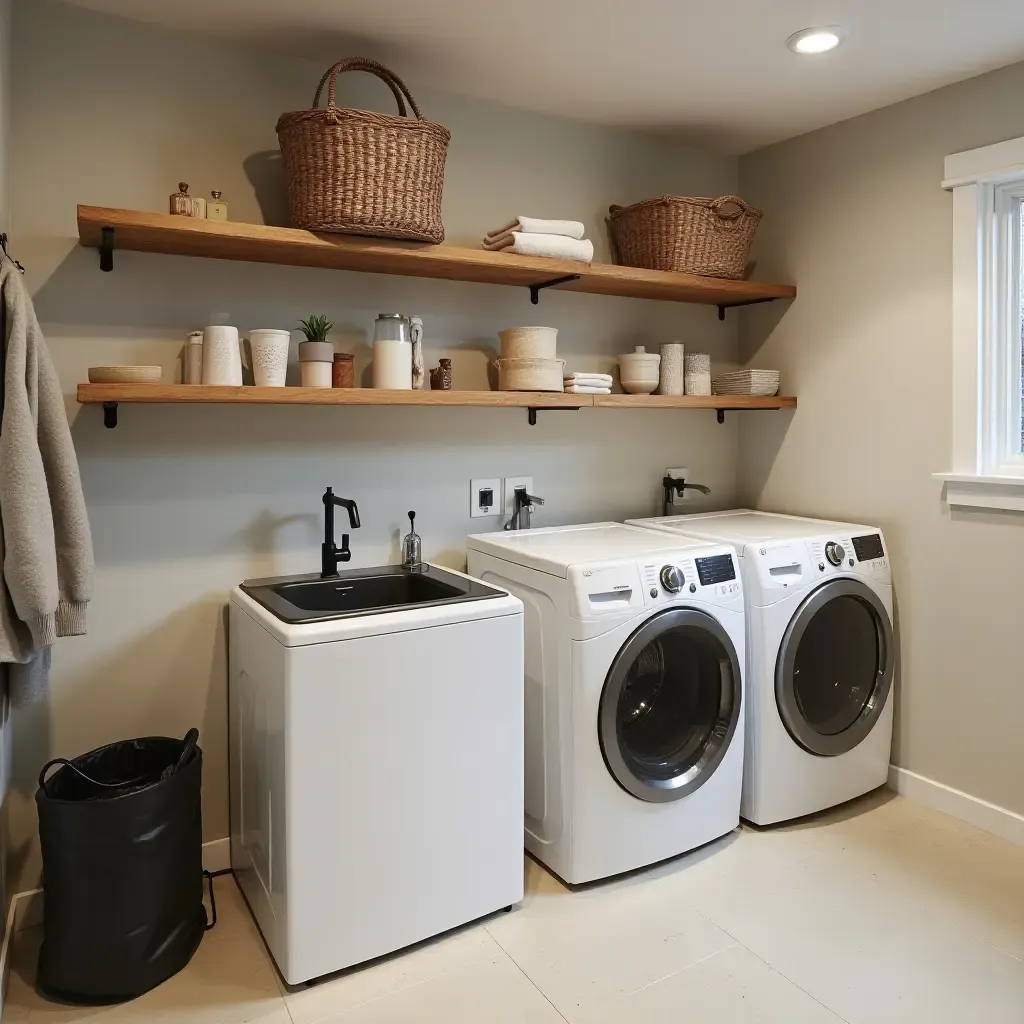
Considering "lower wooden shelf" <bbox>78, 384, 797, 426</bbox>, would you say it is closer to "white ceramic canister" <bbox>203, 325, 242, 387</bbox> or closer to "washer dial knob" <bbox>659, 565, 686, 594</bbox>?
"white ceramic canister" <bbox>203, 325, 242, 387</bbox>

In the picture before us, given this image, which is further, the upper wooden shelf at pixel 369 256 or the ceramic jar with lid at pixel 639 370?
the ceramic jar with lid at pixel 639 370

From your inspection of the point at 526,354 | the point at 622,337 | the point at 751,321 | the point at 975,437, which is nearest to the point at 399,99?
the point at 526,354

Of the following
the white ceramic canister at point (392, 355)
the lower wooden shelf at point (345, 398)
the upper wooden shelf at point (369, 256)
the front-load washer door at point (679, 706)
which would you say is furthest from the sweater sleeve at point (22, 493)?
the front-load washer door at point (679, 706)

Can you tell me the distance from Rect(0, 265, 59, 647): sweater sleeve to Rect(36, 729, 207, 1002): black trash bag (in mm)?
416

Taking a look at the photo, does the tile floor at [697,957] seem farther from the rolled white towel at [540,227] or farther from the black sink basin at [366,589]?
the rolled white towel at [540,227]

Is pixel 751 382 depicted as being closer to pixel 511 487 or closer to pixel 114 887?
pixel 511 487

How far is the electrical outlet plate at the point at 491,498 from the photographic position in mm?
2646

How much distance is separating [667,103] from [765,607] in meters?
1.63

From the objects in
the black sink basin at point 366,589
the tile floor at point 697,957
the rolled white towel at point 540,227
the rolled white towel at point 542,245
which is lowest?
Result: the tile floor at point 697,957

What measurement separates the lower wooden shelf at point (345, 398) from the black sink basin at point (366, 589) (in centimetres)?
49

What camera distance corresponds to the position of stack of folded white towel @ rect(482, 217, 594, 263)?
2.36 metres

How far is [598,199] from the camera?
9.37 ft

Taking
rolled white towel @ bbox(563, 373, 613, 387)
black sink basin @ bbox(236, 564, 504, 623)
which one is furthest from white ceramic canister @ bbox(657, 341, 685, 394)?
black sink basin @ bbox(236, 564, 504, 623)

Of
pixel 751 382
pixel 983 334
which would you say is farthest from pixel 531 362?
pixel 983 334
